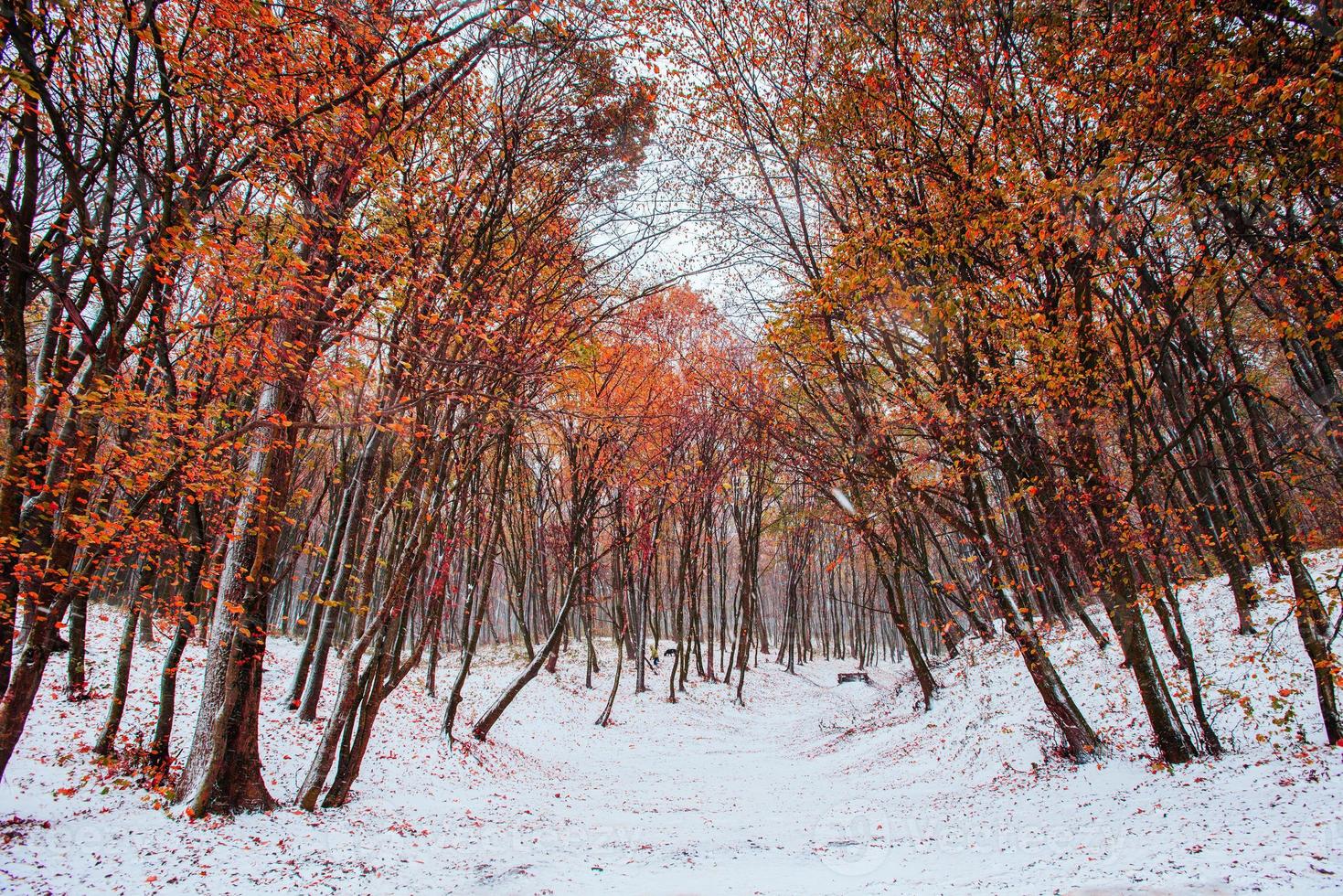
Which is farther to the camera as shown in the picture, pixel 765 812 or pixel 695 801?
pixel 695 801

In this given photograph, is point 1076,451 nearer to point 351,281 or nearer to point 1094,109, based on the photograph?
point 1094,109

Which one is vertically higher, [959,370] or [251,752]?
[959,370]

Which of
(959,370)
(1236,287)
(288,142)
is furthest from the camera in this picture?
(1236,287)

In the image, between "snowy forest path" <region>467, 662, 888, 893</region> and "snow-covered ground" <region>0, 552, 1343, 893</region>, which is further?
"snowy forest path" <region>467, 662, 888, 893</region>

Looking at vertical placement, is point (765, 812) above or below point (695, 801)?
above

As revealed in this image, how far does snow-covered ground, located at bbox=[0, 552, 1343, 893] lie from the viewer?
15.4 feet

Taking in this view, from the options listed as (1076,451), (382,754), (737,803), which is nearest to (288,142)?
(382,754)

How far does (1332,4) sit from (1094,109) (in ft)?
5.67

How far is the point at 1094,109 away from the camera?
5.69 m

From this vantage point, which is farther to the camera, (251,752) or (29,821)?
(251,752)

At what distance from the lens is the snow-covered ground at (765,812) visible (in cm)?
468

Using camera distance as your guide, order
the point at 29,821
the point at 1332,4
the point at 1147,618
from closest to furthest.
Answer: the point at 1332,4 → the point at 29,821 → the point at 1147,618

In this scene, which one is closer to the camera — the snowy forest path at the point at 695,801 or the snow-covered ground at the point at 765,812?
the snow-covered ground at the point at 765,812

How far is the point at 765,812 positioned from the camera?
7.94m
